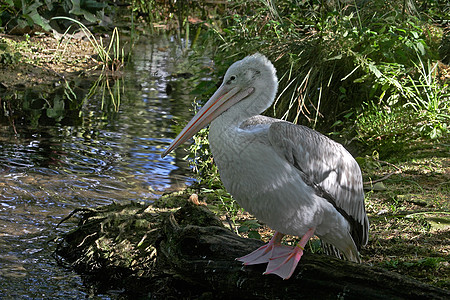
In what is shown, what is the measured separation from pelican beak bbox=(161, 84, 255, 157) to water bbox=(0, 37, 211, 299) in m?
1.15

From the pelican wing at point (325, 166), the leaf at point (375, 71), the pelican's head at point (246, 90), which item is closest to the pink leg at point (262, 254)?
the pelican wing at point (325, 166)

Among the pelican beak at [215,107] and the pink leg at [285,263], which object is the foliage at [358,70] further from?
the pink leg at [285,263]

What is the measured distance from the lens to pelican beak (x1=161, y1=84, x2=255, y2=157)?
3.76 meters

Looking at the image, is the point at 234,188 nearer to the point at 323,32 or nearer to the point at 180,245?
the point at 180,245

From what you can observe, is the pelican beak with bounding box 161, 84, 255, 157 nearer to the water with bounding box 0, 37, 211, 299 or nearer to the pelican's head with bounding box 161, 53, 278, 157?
the pelican's head with bounding box 161, 53, 278, 157

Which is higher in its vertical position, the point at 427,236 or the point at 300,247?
the point at 300,247

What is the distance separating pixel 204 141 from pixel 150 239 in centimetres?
197

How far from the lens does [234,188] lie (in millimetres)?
3414

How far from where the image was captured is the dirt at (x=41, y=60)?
10062 millimetres

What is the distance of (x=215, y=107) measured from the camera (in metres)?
3.79

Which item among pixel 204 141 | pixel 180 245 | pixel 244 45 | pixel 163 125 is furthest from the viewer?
pixel 163 125

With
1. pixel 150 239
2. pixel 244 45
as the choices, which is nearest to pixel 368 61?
pixel 244 45

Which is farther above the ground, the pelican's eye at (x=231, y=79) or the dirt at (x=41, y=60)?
the pelican's eye at (x=231, y=79)

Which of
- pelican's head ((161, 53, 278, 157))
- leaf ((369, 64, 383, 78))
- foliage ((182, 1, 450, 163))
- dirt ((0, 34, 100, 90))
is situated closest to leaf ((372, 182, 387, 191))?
foliage ((182, 1, 450, 163))
